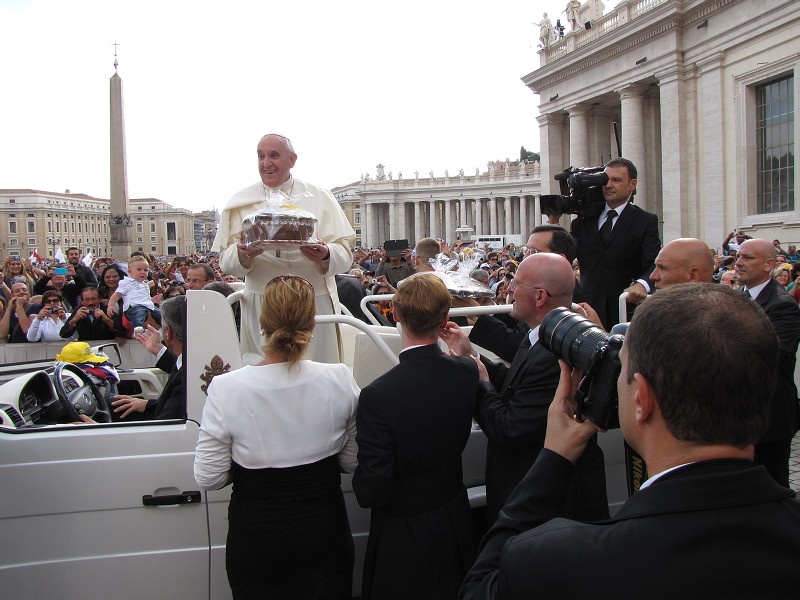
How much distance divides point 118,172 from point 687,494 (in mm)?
27289

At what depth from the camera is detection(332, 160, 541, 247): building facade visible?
300 ft

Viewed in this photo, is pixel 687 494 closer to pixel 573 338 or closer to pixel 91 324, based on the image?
pixel 573 338

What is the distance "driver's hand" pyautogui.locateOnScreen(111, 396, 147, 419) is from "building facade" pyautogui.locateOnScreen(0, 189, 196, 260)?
401ft

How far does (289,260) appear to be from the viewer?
4.03 m

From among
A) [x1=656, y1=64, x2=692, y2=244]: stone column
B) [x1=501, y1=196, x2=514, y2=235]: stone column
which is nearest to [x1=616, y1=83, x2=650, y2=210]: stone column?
[x1=656, y1=64, x2=692, y2=244]: stone column

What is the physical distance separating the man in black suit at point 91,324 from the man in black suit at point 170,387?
454cm

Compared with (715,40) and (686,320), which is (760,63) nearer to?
(715,40)

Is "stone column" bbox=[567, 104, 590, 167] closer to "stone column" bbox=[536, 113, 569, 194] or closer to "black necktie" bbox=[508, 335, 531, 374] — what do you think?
"stone column" bbox=[536, 113, 569, 194]

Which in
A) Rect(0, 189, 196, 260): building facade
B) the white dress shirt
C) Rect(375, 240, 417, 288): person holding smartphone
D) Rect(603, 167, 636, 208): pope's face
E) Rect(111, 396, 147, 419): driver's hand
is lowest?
Rect(111, 396, 147, 419): driver's hand

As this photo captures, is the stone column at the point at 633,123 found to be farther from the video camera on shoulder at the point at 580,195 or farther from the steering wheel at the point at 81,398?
the steering wheel at the point at 81,398

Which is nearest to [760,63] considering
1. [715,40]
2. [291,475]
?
[715,40]

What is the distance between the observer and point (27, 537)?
2.94 m

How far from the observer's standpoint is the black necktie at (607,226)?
489 cm

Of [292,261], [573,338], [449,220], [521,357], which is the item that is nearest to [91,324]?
[292,261]
